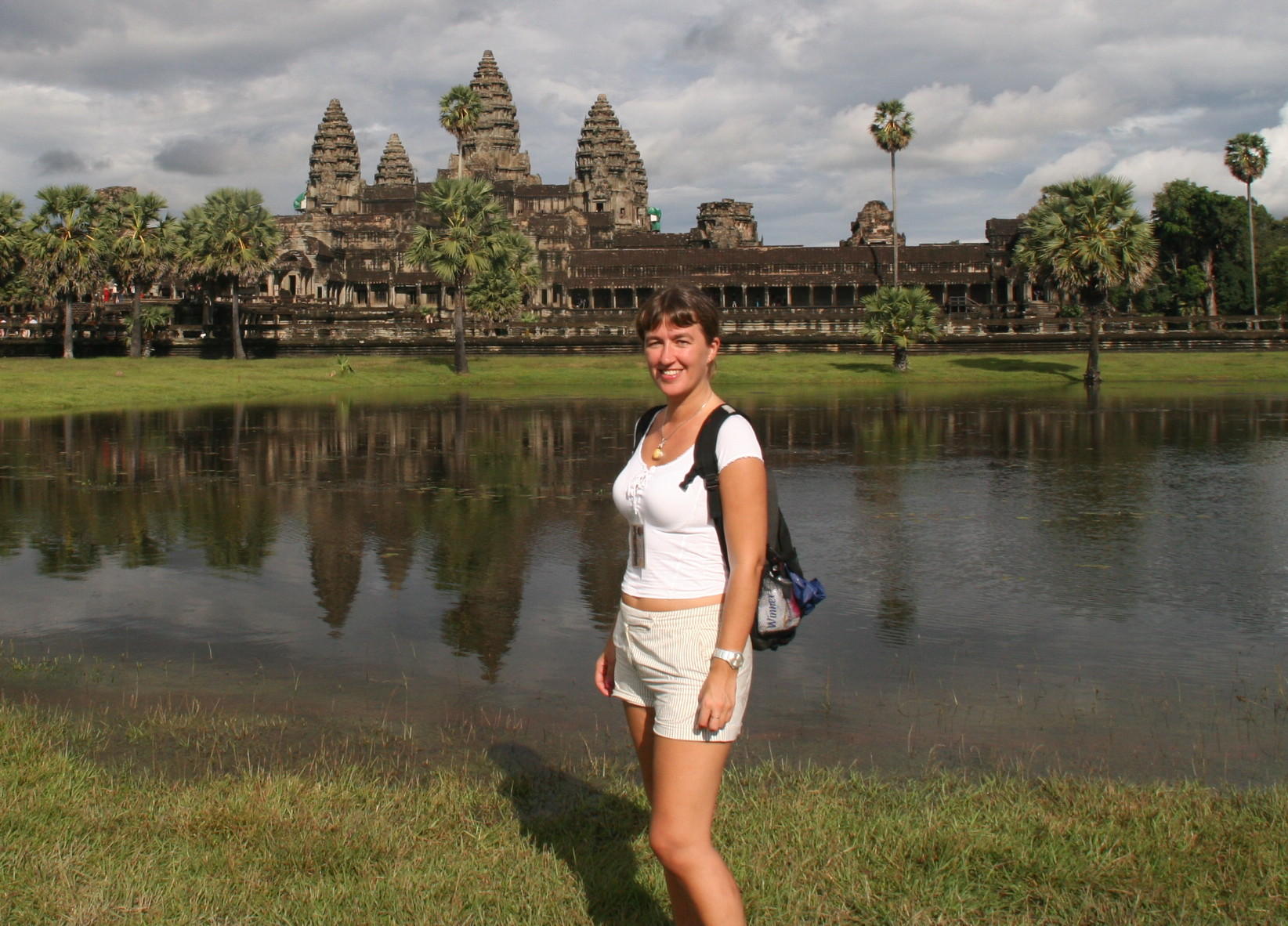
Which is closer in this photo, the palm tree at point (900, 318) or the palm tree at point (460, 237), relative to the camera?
the palm tree at point (900, 318)

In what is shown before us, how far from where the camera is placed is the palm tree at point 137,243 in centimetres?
5250

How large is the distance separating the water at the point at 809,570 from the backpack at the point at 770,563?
2368 millimetres

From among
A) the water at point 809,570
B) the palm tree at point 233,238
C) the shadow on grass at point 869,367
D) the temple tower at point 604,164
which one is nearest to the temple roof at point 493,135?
the temple tower at point 604,164

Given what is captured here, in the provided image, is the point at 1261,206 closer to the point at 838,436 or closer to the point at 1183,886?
the point at 838,436

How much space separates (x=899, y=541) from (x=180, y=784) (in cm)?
854

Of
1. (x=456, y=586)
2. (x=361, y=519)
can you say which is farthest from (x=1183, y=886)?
(x=361, y=519)

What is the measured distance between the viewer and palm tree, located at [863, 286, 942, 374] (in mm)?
46719

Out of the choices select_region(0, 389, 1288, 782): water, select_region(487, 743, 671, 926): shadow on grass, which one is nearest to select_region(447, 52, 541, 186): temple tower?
select_region(0, 389, 1288, 782): water

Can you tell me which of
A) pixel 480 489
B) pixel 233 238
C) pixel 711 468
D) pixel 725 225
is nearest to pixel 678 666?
pixel 711 468

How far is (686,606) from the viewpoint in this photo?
12.7 ft

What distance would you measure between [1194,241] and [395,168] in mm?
66708

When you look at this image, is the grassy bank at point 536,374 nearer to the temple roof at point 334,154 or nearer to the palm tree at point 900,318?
the palm tree at point 900,318

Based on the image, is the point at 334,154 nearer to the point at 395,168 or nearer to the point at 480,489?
the point at 395,168

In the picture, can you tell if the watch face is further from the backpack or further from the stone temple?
the stone temple
